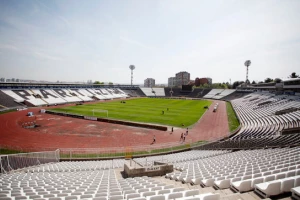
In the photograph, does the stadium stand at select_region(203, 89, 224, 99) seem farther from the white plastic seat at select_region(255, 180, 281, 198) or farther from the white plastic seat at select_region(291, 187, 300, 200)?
the white plastic seat at select_region(291, 187, 300, 200)

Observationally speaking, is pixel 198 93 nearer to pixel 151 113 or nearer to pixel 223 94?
pixel 223 94

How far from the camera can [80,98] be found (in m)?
76.4

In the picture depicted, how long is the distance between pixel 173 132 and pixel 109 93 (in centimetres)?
6783

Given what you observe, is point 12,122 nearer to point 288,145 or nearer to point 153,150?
point 153,150

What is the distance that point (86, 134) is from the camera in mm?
30750

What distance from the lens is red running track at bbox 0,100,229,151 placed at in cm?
2577

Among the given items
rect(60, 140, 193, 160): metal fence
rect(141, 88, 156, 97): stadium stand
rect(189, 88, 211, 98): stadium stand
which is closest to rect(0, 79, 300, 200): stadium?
rect(60, 140, 193, 160): metal fence

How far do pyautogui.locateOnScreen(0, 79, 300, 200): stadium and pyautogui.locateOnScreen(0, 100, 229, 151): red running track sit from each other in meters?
0.15

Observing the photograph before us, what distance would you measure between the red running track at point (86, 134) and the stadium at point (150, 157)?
0.15 m

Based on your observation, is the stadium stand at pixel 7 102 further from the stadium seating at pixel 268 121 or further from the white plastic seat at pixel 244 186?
the white plastic seat at pixel 244 186

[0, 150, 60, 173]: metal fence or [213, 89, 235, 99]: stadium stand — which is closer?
[0, 150, 60, 173]: metal fence

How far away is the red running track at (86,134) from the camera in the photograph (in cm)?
2577

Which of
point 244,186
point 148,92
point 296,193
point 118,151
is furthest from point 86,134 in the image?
point 148,92

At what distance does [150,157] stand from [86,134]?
14958 millimetres
